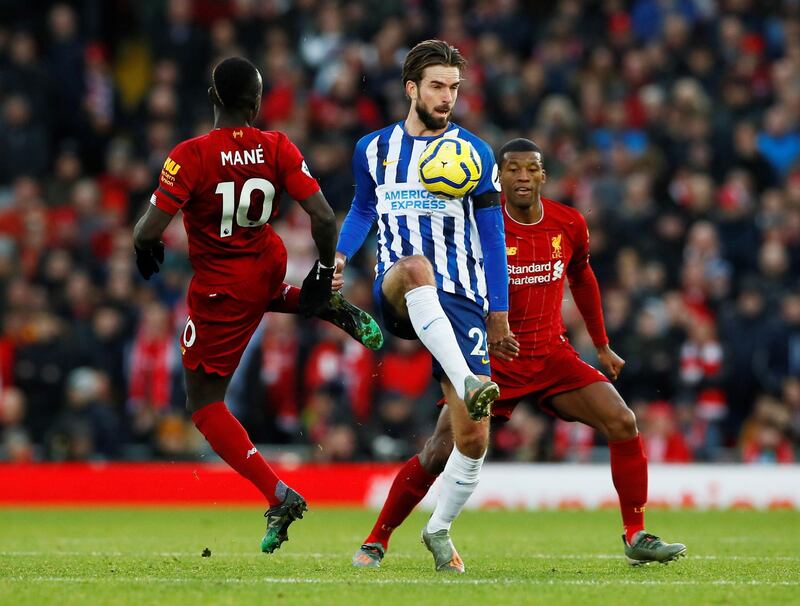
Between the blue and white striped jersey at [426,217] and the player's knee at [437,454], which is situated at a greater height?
the blue and white striped jersey at [426,217]

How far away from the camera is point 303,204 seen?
802cm

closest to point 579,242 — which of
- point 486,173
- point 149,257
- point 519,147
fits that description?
point 519,147

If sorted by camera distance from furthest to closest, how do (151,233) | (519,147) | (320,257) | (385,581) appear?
(519,147) < (320,257) < (151,233) < (385,581)

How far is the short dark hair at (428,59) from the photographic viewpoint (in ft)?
25.7

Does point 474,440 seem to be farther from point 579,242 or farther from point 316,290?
point 579,242

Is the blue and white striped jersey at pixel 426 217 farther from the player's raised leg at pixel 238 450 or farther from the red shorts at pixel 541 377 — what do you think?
the player's raised leg at pixel 238 450

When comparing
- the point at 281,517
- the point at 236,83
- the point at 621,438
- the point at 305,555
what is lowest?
the point at 305,555

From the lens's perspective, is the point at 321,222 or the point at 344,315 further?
the point at 344,315

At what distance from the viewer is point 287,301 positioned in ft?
27.9

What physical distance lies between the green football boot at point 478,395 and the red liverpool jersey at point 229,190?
1.44 metres

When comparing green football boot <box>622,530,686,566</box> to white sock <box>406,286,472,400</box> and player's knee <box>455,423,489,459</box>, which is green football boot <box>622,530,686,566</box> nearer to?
player's knee <box>455,423,489,459</box>

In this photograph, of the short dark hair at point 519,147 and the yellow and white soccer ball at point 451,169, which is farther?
the short dark hair at point 519,147

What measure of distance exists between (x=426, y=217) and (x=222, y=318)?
131cm

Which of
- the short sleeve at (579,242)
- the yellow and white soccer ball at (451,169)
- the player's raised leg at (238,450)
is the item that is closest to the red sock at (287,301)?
the player's raised leg at (238,450)
